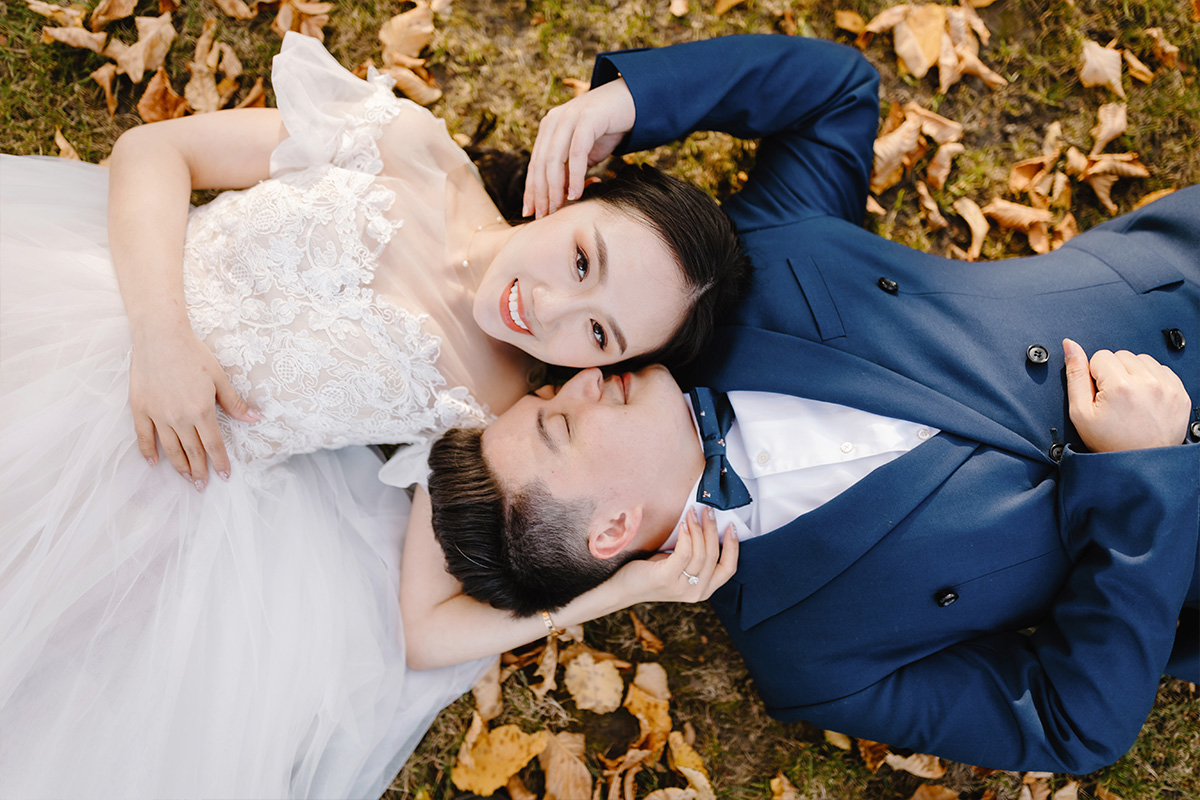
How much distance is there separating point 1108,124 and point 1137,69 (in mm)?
369

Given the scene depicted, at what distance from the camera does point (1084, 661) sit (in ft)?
8.86

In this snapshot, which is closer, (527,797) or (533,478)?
(533,478)

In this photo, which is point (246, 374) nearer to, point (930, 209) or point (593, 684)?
point (593, 684)

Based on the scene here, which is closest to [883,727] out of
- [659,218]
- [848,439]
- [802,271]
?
[848,439]

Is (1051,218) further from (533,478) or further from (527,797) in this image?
(527,797)

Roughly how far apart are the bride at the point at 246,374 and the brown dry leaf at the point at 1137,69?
2804 millimetres

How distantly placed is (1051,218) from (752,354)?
2.16 metres

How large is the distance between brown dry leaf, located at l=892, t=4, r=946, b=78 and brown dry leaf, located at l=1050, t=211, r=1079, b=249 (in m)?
1.11

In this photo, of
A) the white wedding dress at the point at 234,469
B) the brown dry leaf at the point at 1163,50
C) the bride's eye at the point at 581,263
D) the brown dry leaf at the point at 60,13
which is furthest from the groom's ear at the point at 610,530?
the brown dry leaf at the point at 1163,50

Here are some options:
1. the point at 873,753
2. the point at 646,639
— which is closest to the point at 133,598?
the point at 646,639

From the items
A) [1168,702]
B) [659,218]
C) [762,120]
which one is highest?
[762,120]

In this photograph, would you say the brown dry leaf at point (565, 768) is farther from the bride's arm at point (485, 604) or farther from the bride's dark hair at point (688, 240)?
the bride's dark hair at point (688, 240)

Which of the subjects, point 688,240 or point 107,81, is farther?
point 107,81

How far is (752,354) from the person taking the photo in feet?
9.72
